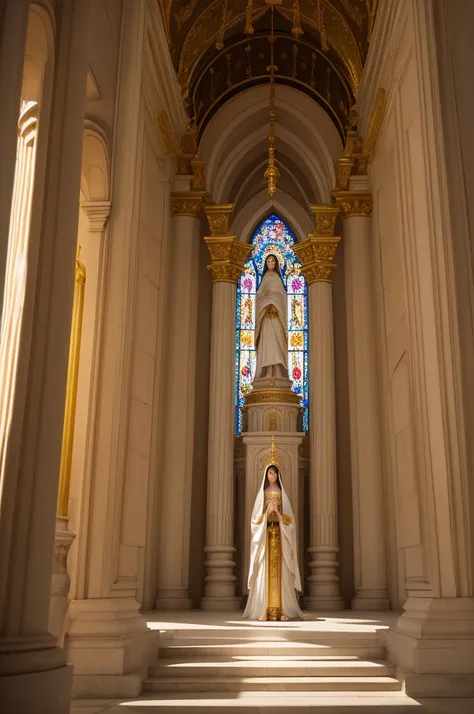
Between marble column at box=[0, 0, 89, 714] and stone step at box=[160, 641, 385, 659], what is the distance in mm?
2705

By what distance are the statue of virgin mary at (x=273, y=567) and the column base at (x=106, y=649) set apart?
9.26 feet

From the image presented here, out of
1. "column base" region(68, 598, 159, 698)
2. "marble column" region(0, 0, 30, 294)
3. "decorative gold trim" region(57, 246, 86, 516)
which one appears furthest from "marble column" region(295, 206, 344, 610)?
"marble column" region(0, 0, 30, 294)

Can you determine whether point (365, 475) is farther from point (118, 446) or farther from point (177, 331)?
point (118, 446)

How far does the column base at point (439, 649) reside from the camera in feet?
17.9

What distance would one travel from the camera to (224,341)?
11.8m

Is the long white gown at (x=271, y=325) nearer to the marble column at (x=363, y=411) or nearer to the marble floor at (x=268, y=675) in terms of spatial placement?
the marble column at (x=363, y=411)

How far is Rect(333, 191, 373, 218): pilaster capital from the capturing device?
11.6 m

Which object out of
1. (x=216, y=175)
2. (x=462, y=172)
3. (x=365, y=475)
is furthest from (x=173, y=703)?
(x=216, y=175)

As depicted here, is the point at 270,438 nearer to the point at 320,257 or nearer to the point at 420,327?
the point at 320,257

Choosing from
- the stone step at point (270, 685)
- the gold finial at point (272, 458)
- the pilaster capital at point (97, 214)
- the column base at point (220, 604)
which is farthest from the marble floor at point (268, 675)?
the pilaster capital at point (97, 214)

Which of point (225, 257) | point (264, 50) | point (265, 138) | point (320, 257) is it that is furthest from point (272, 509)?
point (264, 50)

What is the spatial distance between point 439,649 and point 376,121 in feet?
23.5

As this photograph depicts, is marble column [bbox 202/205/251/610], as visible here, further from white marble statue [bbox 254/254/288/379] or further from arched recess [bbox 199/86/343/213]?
arched recess [bbox 199/86/343/213]

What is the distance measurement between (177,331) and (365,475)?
3567mm
